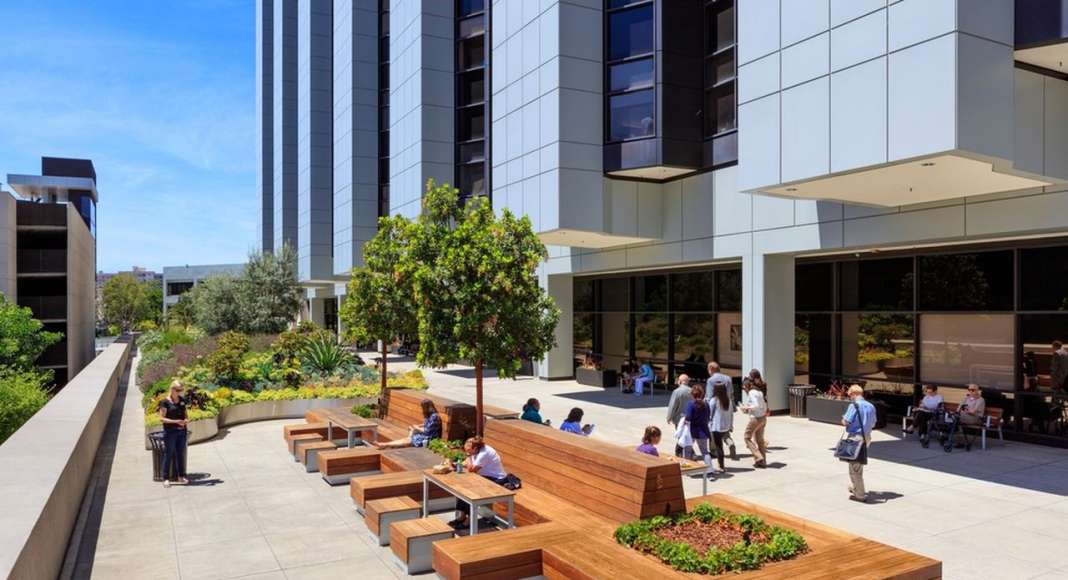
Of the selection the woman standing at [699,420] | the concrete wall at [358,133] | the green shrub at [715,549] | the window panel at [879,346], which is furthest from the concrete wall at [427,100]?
the green shrub at [715,549]

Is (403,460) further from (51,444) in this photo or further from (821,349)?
(821,349)

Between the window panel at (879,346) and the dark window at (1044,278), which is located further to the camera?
the window panel at (879,346)

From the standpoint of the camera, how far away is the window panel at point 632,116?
20984 mm

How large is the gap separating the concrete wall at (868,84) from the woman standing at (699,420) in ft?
16.7

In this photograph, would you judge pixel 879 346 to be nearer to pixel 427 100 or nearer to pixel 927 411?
pixel 927 411

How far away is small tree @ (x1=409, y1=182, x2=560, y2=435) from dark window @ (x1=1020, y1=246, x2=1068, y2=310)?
1047cm

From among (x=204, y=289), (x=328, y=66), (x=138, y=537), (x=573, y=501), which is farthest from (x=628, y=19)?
(x=328, y=66)

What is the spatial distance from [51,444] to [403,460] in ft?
15.3

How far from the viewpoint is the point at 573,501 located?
8.11 metres

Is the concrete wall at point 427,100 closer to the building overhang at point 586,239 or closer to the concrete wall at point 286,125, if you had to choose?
the building overhang at point 586,239

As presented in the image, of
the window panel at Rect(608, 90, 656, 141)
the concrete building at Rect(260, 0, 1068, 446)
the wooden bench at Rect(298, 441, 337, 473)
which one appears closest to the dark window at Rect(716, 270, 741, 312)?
the concrete building at Rect(260, 0, 1068, 446)

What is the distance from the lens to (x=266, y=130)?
7631 cm

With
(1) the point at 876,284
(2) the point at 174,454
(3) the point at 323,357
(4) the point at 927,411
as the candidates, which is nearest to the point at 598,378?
(3) the point at 323,357

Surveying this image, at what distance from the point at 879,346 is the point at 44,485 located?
1775cm
